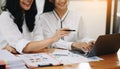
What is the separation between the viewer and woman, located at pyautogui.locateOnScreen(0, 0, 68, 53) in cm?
170

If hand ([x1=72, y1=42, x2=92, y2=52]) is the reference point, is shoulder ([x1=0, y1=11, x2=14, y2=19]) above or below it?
above

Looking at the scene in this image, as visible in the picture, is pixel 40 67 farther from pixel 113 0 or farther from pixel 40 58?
pixel 113 0

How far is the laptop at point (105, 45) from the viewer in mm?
1523

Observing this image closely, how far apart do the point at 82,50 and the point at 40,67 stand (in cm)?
46

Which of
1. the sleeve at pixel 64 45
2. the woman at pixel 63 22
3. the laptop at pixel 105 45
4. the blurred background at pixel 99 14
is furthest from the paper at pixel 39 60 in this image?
the blurred background at pixel 99 14

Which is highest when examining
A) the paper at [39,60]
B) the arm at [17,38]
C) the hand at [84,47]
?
the arm at [17,38]

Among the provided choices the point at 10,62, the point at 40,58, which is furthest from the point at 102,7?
the point at 10,62

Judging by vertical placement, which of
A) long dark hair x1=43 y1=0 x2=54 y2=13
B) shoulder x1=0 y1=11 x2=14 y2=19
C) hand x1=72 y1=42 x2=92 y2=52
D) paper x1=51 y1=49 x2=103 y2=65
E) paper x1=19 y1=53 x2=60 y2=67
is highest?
long dark hair x1=43 y1=0 x2=54 y2=13

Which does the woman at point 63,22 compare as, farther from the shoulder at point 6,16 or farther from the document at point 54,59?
the document at point 54,59

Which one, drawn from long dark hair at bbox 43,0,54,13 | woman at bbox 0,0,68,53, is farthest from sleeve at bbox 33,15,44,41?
long dark hair at bbox 43,0,54,13

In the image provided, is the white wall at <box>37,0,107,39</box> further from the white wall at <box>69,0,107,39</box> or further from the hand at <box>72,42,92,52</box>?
the hand at <box>72,42,92,52</box>

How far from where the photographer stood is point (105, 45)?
5.15ft

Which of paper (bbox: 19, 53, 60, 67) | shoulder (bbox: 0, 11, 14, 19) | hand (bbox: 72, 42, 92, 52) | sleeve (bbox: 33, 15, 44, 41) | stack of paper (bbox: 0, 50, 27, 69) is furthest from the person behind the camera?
sleeve (bbox: 33, 15, 44, 41)

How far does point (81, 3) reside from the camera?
341 centimetres
